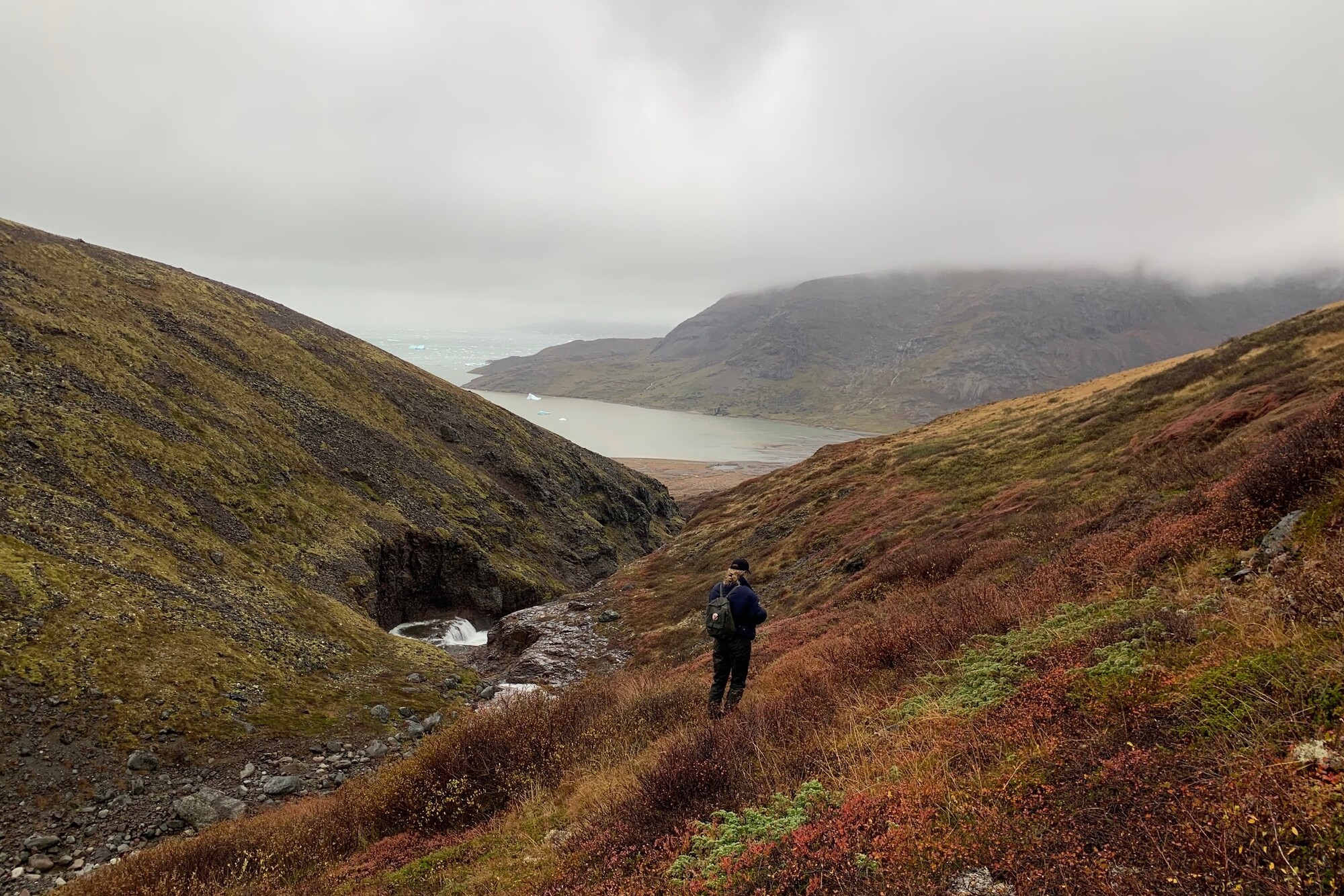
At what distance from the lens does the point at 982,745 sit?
6250 mm

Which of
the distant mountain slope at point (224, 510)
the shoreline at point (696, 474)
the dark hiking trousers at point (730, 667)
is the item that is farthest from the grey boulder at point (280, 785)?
the shoreline at point (696, 474)

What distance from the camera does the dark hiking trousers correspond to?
1095 cm

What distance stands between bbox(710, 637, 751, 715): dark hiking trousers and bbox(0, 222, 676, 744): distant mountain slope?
1678 cm

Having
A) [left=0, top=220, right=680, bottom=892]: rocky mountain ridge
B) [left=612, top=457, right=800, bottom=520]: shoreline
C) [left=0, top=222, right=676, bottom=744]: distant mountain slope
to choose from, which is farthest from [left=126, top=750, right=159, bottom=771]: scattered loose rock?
[left=612, top=457, right=800, bottom=520]: shoreline

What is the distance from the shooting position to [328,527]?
35688mm

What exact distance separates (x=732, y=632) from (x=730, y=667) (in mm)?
911

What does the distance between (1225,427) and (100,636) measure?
36994 mm

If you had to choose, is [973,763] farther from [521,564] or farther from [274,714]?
[521,564]

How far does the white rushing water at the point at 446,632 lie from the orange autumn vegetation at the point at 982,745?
1009 inches

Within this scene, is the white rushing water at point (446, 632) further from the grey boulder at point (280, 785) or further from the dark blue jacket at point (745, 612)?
the dark blue jacket at point (745, 612)

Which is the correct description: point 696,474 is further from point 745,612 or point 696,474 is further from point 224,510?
point 745,612

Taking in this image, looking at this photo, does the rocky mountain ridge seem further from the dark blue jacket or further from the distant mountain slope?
the dark blue jacket

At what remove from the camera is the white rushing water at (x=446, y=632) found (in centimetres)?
3838

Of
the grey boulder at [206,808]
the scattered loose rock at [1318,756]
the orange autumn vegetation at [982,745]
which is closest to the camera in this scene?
the scattered loose rock at [1318,756]
